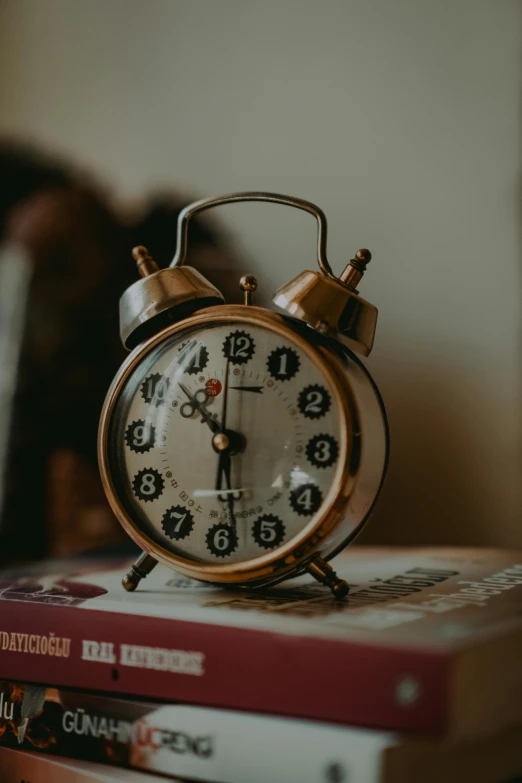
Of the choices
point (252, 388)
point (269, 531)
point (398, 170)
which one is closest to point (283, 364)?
point (252, 388)

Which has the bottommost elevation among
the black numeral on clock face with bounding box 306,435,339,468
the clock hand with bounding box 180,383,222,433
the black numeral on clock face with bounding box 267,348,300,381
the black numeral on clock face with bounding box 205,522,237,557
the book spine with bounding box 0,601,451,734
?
the book spine with bounding box 0,601,451,734

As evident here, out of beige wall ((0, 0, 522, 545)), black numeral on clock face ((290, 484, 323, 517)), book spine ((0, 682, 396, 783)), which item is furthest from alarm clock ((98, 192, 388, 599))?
beige wall ((0, 0, 522, 545))

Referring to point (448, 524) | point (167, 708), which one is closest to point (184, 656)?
point (167, 708)

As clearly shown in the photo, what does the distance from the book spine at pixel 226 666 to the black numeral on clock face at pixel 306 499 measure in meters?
0.12

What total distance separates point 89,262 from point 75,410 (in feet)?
0.69

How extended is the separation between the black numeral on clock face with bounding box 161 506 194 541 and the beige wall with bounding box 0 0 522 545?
1.53 ft

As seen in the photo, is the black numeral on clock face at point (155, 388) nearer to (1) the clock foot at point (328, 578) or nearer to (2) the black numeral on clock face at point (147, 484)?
(2) the black numeral on clock face at point (147, 484)

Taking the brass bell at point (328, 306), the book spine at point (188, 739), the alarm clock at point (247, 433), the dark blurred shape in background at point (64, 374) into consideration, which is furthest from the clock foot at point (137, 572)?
the dark blurred shape in background at point (64, 374)

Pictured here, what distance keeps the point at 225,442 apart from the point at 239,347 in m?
0.08

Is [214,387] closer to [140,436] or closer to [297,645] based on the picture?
[140,436]

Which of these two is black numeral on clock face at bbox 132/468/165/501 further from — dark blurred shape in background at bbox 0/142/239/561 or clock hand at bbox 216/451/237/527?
dark blurred shape in background at bbox 0/142/239/561

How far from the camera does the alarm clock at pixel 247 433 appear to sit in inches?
26.5

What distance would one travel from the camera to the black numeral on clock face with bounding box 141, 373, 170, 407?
72cm

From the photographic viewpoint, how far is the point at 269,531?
68cm
